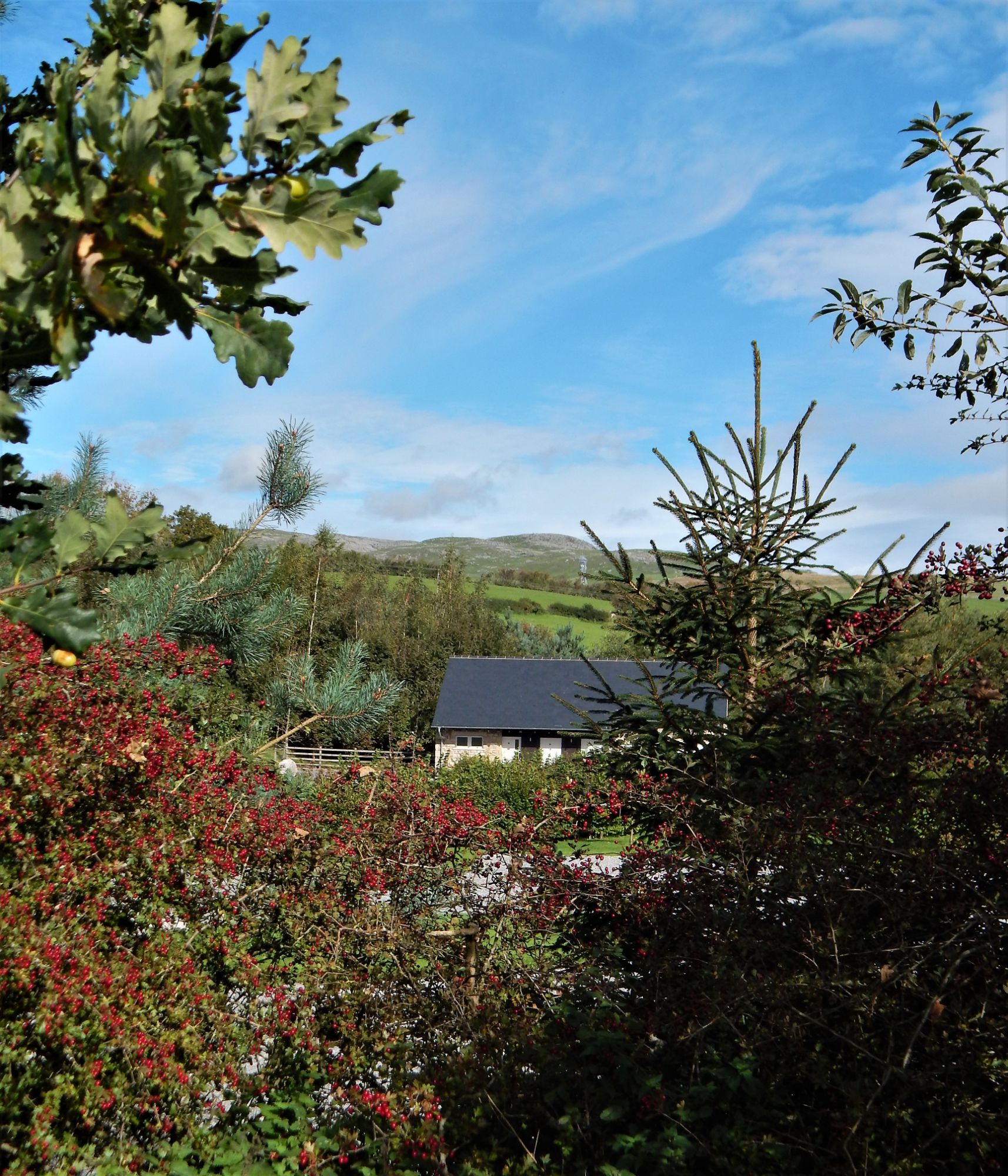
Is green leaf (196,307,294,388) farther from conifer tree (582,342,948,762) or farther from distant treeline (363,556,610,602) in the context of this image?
distant treeline (363,556,610,602)

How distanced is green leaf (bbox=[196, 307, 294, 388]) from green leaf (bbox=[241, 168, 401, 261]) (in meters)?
0.19

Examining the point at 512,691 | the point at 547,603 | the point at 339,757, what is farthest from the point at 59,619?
the point at 547,603

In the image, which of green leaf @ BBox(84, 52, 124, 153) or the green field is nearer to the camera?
green leaf @ BBox(84, 52, 124, 153)

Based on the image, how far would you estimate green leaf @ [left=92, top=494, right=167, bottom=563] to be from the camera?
1.95 m

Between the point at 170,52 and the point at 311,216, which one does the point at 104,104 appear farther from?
the point at 311,216

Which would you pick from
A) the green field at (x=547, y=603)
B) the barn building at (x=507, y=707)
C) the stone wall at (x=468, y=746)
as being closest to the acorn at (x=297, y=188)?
the barn building at (x=507, y=707)

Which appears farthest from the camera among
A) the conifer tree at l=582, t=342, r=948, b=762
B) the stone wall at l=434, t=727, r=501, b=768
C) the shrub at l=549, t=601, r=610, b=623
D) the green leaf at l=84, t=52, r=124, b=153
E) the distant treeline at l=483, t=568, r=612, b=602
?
the distant treeline at l=483, t=568, r=612, b=602

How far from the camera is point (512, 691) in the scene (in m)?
37.1

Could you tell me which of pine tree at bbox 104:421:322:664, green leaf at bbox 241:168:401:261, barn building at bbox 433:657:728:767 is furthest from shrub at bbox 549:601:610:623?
green leaf at bbox 241:168:401:261

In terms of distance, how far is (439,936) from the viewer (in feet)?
19.2

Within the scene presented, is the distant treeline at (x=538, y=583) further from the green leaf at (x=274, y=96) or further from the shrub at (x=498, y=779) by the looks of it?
the green leaf at (x=274, y=96)

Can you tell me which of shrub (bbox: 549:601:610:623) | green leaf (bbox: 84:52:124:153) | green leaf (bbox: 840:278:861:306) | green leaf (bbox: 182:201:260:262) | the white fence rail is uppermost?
green leaf (bbox: 840:278:861:306)

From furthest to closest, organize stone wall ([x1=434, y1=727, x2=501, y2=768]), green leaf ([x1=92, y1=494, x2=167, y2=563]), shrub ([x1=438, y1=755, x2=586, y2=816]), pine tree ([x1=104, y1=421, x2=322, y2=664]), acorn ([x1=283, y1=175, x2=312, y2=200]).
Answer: stone wall ([x1=434, y1=727, x2=501, y2=768]) < shrub ([x1=438, y1=755, x2=586, y2=816]) < pine tree ([x1=104, y1=421, x2=322, y2=664]) < green leaf ([x1=92, y1=494, x2=167, y2=563]) < acorn ([x1=283, y1=175, x2=312, y2=200])

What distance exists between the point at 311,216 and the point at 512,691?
35.8 m
